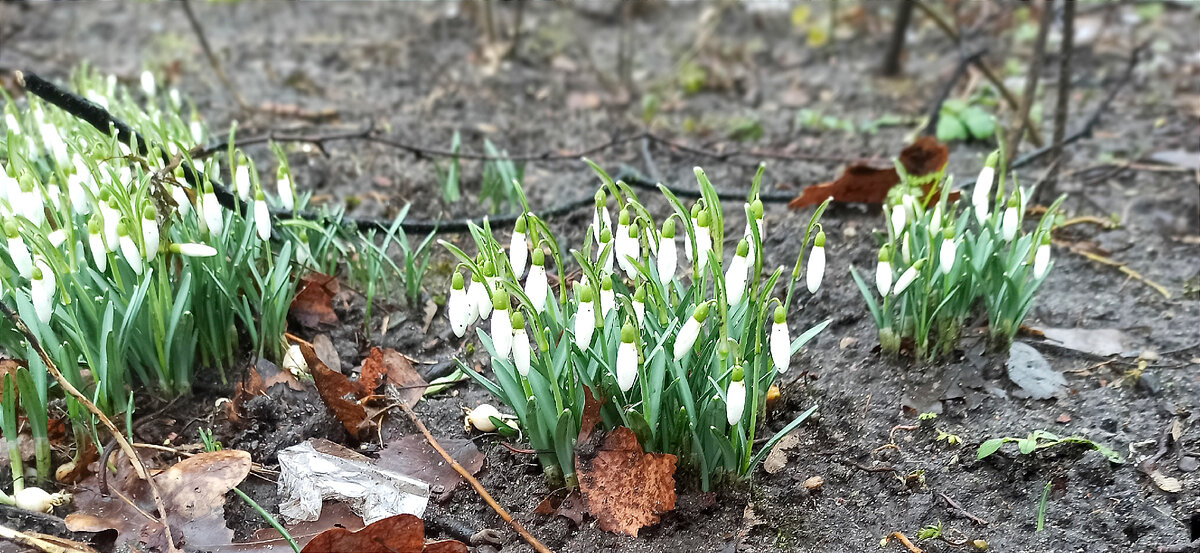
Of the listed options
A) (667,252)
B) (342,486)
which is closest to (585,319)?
(667,252)

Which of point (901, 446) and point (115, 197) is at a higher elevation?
point (115, 197)

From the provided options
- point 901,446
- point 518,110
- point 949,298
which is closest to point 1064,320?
point 949,298

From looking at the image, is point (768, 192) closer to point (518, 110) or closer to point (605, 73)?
point (518, 110)

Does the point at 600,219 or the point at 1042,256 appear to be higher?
the point at 600,219

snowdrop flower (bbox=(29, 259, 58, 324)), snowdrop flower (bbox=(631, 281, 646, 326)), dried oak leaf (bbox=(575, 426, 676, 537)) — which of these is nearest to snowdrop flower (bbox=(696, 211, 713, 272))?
snowdrop flower (bbox=(631, 281, 646, 326))

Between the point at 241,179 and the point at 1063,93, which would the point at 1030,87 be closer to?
the point at 1063,93

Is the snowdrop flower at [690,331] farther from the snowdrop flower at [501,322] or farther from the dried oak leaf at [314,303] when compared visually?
the dried oak leaf at [314,303]
